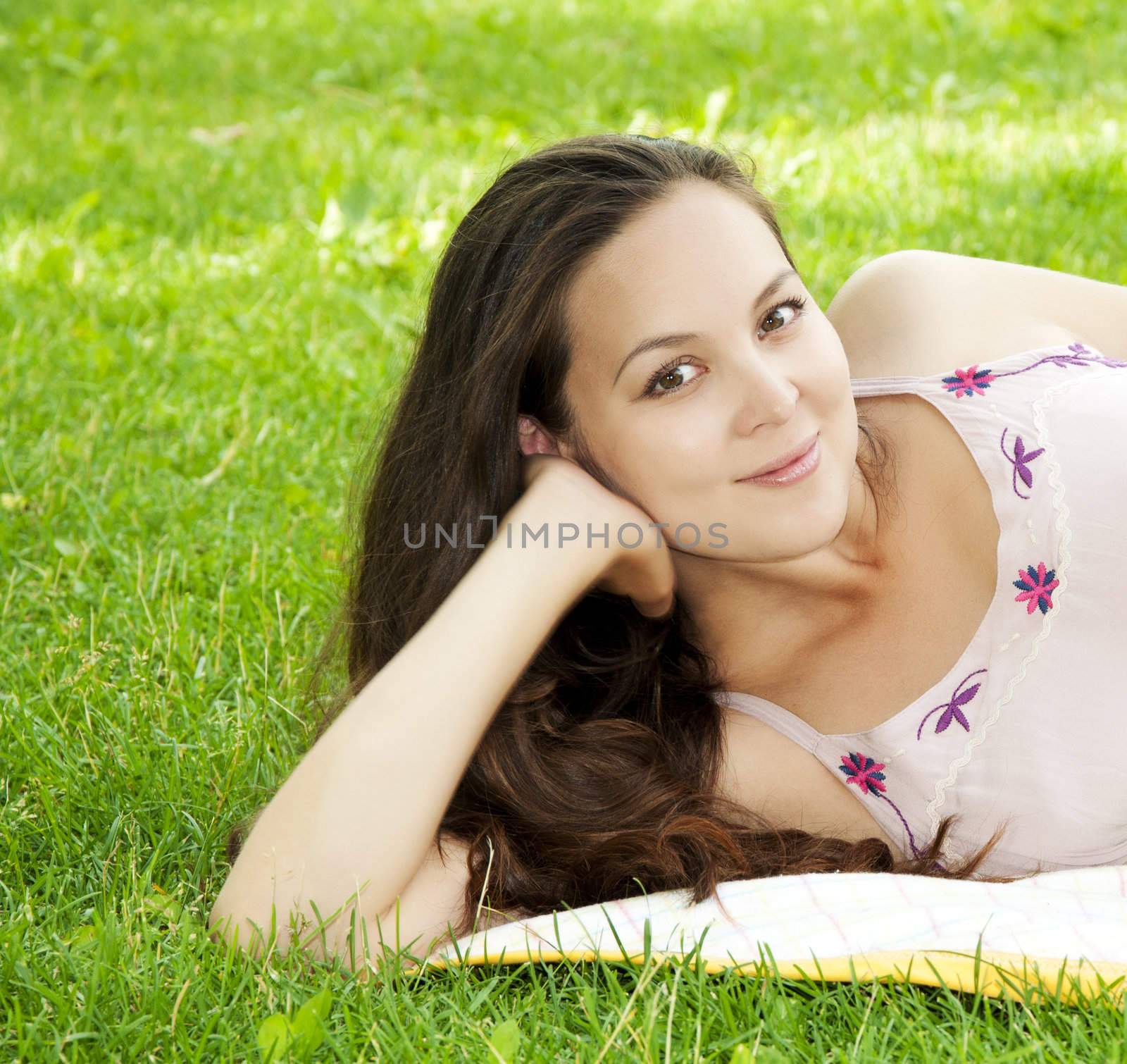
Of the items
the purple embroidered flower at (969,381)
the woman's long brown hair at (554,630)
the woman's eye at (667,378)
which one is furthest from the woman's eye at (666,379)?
the purple embroidered flower at (969,381)

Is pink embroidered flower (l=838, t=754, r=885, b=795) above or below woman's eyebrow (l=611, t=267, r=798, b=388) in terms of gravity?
below

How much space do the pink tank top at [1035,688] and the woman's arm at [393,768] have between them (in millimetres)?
679

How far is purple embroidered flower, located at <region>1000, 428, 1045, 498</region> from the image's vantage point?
2377 millimetres

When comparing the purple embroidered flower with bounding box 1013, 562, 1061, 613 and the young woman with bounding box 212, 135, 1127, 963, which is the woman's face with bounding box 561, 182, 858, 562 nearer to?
the young woman with bounding box 212, 135, 1127, 963

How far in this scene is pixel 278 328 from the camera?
4.41m

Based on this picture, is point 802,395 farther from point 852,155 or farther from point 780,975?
point 852,155

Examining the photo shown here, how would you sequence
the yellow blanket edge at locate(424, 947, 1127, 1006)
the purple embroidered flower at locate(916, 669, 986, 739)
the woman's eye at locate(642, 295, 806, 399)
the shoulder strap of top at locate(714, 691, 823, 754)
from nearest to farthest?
1. the yellow blanket edge at locate(424, 947, 1127, 1006)
2. the woman's eye at locate(642, 295, 806, 399)
3. the purple embroidered flower at locate(916, 669, 986, 739)
4. the shoulder strap of top at locate(714, 691, 823, 754)

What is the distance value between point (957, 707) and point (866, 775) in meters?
0.21

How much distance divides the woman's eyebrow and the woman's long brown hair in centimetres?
15

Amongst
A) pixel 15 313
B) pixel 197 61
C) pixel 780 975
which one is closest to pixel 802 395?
pixel 780 975

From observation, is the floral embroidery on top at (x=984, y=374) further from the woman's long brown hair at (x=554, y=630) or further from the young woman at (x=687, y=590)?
the woman's long brown hair at (x=554, y=630)

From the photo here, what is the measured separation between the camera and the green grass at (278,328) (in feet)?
5.91

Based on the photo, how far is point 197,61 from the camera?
292 inches

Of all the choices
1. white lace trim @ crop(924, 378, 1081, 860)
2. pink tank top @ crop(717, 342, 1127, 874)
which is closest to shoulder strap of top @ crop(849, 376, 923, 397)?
pink tank top @ crop(717, 342, 1127, 874)
